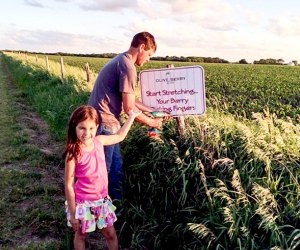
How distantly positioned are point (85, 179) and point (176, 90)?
182 cm

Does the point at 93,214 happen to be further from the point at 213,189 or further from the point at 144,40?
the point at 144,40

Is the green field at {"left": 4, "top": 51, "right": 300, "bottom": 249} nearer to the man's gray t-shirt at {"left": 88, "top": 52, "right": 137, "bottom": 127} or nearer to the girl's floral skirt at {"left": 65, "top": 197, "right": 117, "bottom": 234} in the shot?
the girl's floral skirt at {"left": 65, "top": 197, "right": 117, "bottom": 234}

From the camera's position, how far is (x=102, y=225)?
3.40 m

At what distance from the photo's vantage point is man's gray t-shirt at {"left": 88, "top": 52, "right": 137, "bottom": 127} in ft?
13.2

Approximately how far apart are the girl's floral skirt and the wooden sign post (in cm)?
167

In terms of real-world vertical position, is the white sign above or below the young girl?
above

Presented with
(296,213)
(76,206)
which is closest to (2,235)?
(76,206)

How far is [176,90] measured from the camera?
4.62m

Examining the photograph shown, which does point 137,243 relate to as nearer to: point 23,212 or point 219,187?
point 219,187

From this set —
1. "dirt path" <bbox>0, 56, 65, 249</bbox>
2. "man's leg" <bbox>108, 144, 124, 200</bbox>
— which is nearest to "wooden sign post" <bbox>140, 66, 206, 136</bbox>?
"man's leg" <bbox>108, 144, 124, 200</bbox>

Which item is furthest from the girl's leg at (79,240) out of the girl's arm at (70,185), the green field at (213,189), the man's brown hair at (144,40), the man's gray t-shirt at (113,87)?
the man's brown hair at (144,40)

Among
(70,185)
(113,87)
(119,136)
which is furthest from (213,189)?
(113,87)

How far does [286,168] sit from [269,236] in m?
0.84

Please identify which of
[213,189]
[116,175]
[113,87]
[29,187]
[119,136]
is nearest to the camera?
[213,189]
